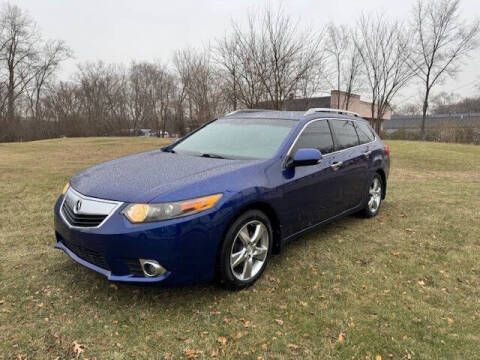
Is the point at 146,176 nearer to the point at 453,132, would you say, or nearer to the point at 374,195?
the point at 374,195

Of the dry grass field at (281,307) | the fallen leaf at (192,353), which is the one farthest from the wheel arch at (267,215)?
the fallen leaf at (192,353)

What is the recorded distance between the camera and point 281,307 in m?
2.86

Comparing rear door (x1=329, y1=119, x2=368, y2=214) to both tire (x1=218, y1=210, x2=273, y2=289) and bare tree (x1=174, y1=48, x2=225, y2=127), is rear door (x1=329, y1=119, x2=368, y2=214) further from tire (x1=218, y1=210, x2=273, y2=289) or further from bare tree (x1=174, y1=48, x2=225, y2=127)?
bare tree (x1=174, y1=48, x2=225, y2=127)

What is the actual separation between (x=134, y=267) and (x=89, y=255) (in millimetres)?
449

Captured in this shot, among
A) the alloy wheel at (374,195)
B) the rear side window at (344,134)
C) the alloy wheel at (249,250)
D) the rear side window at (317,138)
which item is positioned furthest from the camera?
the alloy wheel at (374,195)

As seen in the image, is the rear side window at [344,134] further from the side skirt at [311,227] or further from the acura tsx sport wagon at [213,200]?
the side skirt at [311,227]

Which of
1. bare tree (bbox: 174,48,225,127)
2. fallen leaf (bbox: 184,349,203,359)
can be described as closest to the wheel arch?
fallen leaf (bbox: 184,349,203,359)

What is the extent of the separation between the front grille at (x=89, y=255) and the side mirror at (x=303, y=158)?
192 cm

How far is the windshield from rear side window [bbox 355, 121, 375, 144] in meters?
1.60

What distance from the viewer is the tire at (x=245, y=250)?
284 cm

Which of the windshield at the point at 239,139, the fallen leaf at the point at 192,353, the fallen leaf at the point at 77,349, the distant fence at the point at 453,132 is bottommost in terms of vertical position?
the fallen leaf at the point at 192,353

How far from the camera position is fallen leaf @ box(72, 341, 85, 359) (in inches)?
90.5

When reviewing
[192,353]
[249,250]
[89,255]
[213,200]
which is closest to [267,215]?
[249,250]

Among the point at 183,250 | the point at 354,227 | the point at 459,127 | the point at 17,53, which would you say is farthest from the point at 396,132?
the point at 17,53
